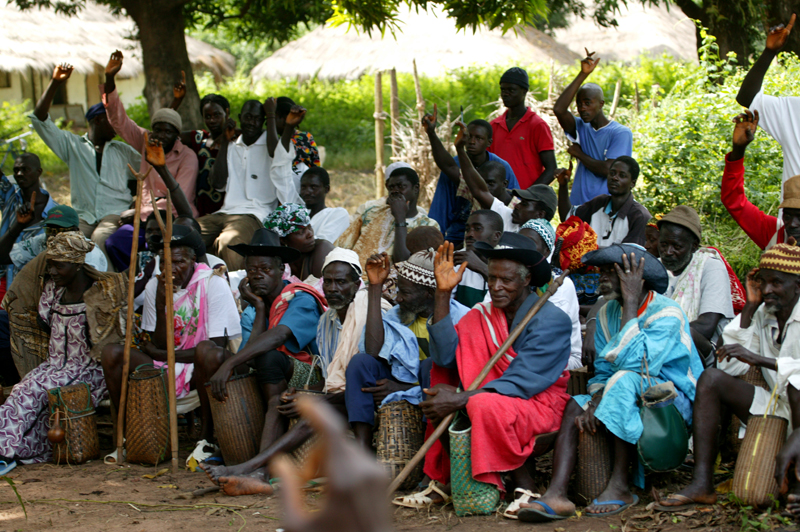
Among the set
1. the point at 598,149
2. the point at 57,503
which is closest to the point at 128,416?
the point at 57,503

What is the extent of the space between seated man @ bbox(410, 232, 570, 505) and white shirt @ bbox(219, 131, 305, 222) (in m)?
3.35

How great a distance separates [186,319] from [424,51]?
641 inches

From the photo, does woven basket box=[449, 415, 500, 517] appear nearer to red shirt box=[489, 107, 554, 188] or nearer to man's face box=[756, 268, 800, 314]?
man's face box=[756, 268, 800, 314]

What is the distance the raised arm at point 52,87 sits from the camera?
6848 mm

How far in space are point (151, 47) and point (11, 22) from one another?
13.5 m

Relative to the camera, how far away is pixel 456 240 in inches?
270

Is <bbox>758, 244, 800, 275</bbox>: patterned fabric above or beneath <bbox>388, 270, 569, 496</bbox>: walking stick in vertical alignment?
above

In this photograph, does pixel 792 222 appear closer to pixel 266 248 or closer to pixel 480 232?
pixel 480 232

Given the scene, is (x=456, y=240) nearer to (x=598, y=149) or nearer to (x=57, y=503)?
(x=598, y=149)

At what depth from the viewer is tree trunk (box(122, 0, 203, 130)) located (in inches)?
385

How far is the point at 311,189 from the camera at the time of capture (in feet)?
22.7

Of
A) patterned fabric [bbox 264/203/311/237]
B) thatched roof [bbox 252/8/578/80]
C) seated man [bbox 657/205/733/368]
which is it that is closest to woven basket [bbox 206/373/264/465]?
patterned fabric [bbox 264/203/311/237]

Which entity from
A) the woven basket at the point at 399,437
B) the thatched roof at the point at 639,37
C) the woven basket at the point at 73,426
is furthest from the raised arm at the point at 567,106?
the thatched roof at the point at 639,37

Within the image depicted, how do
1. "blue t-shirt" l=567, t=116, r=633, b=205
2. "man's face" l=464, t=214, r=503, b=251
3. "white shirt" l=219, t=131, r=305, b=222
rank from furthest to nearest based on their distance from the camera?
"white shirt" l=219, t=131, r=305, b=222 < "blue t-shirt" l=567, t=116, r=633, b=205 < "man's face" l=464, t=214, r=503, b=251
